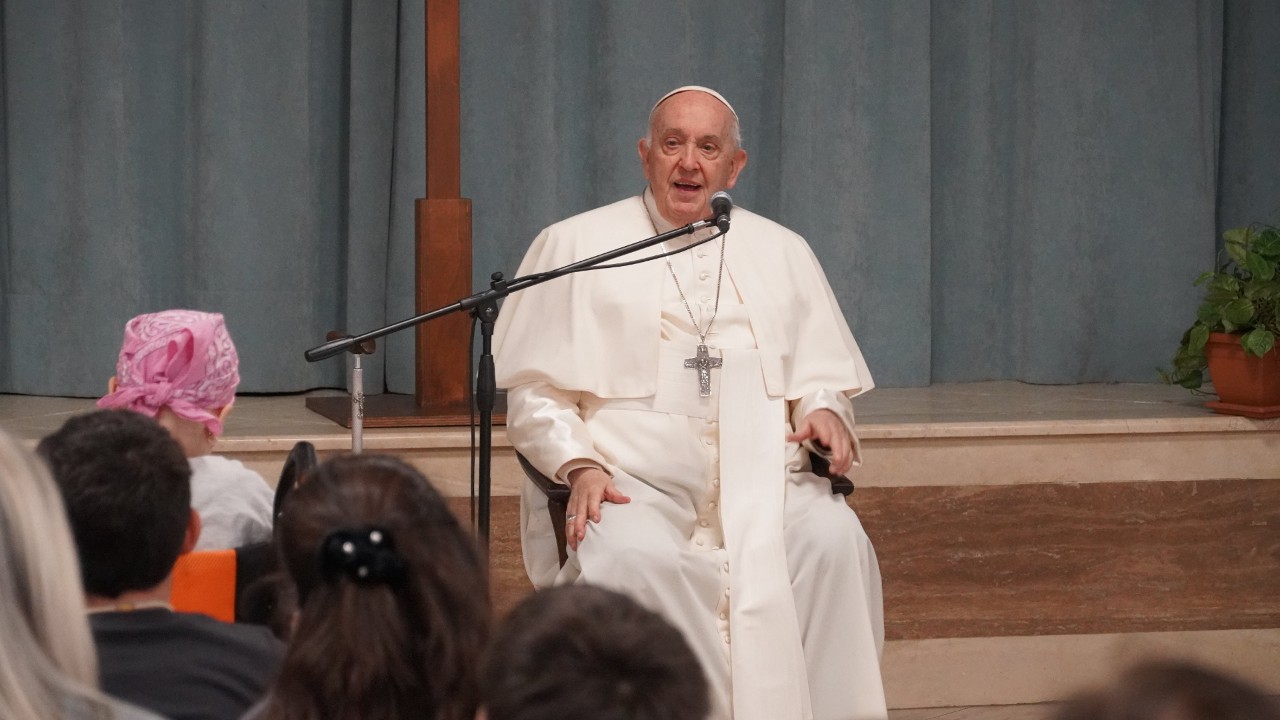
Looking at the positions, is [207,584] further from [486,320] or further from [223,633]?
[486,320]

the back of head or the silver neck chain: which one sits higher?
the silver neck chain

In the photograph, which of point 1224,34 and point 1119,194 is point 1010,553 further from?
point 1224,34

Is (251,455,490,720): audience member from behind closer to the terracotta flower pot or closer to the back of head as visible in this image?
the back of head

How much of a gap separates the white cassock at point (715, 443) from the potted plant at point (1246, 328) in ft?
4.52

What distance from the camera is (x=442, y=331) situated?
426cm

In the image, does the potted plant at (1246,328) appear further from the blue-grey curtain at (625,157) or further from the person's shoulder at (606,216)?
the person's shoulder at (606,216)

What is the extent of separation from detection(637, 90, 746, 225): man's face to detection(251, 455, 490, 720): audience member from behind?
2043mm

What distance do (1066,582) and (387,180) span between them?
2540mm

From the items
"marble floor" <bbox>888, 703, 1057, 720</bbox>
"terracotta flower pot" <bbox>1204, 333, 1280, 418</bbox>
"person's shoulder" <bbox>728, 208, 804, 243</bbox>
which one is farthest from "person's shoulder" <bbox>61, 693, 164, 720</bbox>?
"terracotta flower pot" <bbox>1204, 333, 1280, 418</bbox>

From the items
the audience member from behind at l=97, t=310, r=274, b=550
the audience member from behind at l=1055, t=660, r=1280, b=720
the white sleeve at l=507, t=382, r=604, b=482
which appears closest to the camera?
the audience member from behind at l=1055, t=660, r=1280, b=720

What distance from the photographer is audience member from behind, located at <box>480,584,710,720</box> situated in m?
1.20

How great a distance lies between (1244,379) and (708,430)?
5.98 feet

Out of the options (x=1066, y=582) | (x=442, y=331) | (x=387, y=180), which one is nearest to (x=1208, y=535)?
(x=1066, y=582)

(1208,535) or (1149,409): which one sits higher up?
(1149,409)
